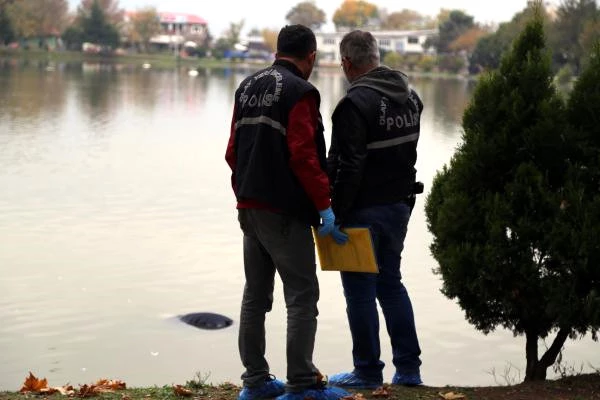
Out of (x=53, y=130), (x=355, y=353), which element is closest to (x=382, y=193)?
(x=355, y=353)

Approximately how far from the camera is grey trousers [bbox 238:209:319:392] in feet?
17.3

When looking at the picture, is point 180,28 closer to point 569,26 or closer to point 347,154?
point 569,26

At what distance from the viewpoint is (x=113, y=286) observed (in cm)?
1170

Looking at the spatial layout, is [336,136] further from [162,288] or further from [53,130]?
[53,130]

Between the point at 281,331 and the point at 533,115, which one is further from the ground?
the point at 533,115

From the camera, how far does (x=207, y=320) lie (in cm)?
1020

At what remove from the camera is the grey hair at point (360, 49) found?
18.3ft

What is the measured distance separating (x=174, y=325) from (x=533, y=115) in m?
4.94

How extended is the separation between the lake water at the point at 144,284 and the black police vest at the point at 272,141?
3.44 metres

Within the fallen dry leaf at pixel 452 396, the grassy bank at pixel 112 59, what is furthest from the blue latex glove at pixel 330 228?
the grassy bank at pixel 112 59

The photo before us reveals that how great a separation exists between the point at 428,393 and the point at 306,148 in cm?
164

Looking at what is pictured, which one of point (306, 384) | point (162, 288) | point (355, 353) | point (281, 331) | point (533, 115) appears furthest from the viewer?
point (162, 288)

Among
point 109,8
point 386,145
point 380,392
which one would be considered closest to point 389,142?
point 386,145

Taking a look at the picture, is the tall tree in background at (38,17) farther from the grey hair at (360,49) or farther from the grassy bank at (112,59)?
the grey hair at (360,49)
